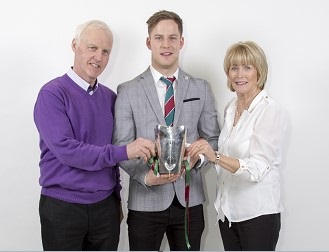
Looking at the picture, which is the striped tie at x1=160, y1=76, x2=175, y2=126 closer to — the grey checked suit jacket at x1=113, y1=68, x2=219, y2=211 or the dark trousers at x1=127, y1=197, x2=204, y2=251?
the grey checked suit jacket at x1=113, y1=68, x2=219, y2=211

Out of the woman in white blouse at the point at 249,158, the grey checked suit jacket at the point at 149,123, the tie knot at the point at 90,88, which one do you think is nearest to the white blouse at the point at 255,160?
the woman in white blouse at the point at 249,158

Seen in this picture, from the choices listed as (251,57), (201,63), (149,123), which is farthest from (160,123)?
(201,63)

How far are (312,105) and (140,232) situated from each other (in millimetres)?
1384

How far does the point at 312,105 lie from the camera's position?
275 cm

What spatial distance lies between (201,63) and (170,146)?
3.38 ft

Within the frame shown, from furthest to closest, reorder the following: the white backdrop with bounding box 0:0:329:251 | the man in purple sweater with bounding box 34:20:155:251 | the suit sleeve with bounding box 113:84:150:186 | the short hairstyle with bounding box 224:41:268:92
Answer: the white backdrop with bounding box 0:0:329:251 → the suit sleeve with bounding box 113:84:150:186 → the short hairstyle with bounding box 224:41:268:92 → the man in purple sweater with bounding box 34:20:155:251

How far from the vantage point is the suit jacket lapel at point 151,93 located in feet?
7.53

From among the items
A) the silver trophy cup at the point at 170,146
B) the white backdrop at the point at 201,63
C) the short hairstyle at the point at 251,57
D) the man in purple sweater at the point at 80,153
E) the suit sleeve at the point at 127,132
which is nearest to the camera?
the silver trophy cup at the point at 170,146

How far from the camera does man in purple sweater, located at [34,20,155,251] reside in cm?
205

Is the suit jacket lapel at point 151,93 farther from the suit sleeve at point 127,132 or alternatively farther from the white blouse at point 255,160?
the white blouse at point 255,160

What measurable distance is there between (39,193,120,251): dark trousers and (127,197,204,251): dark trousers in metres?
0.13

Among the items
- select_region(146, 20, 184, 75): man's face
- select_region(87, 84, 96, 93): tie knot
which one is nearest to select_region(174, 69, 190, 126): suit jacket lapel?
select_region(146, 20, 184, 75): man's face

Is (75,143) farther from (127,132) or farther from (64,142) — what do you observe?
(127,132)

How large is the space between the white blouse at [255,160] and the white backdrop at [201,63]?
0.66m
